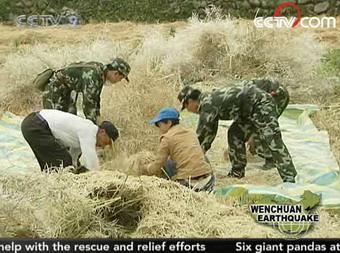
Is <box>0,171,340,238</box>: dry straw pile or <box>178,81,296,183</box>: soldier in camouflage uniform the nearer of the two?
<box>0,171,340,238</box>: dry straw pile

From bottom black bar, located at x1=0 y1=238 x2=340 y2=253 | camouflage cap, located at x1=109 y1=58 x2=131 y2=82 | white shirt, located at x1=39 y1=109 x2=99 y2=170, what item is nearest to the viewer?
bottom black bar, located at x1=0 y1=238 x2=340 y2=253

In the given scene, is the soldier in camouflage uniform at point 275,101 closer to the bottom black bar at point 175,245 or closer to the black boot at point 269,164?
the black boot at point 269,164

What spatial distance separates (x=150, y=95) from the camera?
8320 millimetres

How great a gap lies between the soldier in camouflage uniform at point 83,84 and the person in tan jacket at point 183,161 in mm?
860

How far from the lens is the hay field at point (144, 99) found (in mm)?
6645

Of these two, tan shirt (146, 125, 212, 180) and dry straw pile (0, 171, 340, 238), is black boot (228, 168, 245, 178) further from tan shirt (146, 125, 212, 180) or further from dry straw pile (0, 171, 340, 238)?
dry straw pile (0, 171, 340, 238)

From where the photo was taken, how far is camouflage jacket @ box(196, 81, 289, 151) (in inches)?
302

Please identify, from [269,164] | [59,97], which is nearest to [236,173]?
[269,164]

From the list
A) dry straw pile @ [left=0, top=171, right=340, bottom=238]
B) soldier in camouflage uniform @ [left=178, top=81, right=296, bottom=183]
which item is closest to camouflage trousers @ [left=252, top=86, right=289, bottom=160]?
soldier in camouflage uniform @ [left=178, top=81, right=296, bottom=183]

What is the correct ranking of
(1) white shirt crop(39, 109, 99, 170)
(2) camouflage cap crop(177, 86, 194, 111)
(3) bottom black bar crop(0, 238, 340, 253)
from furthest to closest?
(2) camouflage cap crop(177, 86, 194, 111), (1) white shirt crop(39, 109, 99, 170), (3) bottom black bar crop(0, 238, 340, 253)

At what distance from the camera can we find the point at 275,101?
317 inches

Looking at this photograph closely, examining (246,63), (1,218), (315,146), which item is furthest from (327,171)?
(1,218)

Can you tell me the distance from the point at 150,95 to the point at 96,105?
45 centimetres

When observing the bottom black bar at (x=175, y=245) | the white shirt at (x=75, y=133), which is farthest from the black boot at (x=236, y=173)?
the bottom black bar at (x=175, y=245)
